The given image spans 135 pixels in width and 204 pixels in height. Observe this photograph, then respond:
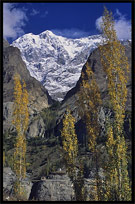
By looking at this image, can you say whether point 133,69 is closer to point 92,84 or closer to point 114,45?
point 114,45

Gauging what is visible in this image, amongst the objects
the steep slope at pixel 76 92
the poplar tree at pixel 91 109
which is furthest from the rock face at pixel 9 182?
the steep slope at pixel 76 92

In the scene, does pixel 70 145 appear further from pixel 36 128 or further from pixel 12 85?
pixel 12 85

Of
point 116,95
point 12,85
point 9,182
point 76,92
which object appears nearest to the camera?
point 116,95

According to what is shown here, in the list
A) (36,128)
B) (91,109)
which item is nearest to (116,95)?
(91,109)

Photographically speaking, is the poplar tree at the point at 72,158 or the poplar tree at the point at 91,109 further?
the poplar tree at the point at 91,109

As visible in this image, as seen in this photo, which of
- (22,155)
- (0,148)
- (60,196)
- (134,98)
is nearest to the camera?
(0,148)

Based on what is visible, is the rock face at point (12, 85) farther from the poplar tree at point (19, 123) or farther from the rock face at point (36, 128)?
the poplar tree at point (19, 123)

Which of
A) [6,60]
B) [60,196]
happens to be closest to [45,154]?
[60,196]

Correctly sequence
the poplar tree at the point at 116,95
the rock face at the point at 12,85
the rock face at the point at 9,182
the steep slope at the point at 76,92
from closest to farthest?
the poplar tree at the point at 116,95 < the rock face at the point at 9,182 < the steep slope at the point at 76,92 < the rock face at the point at 12,85
